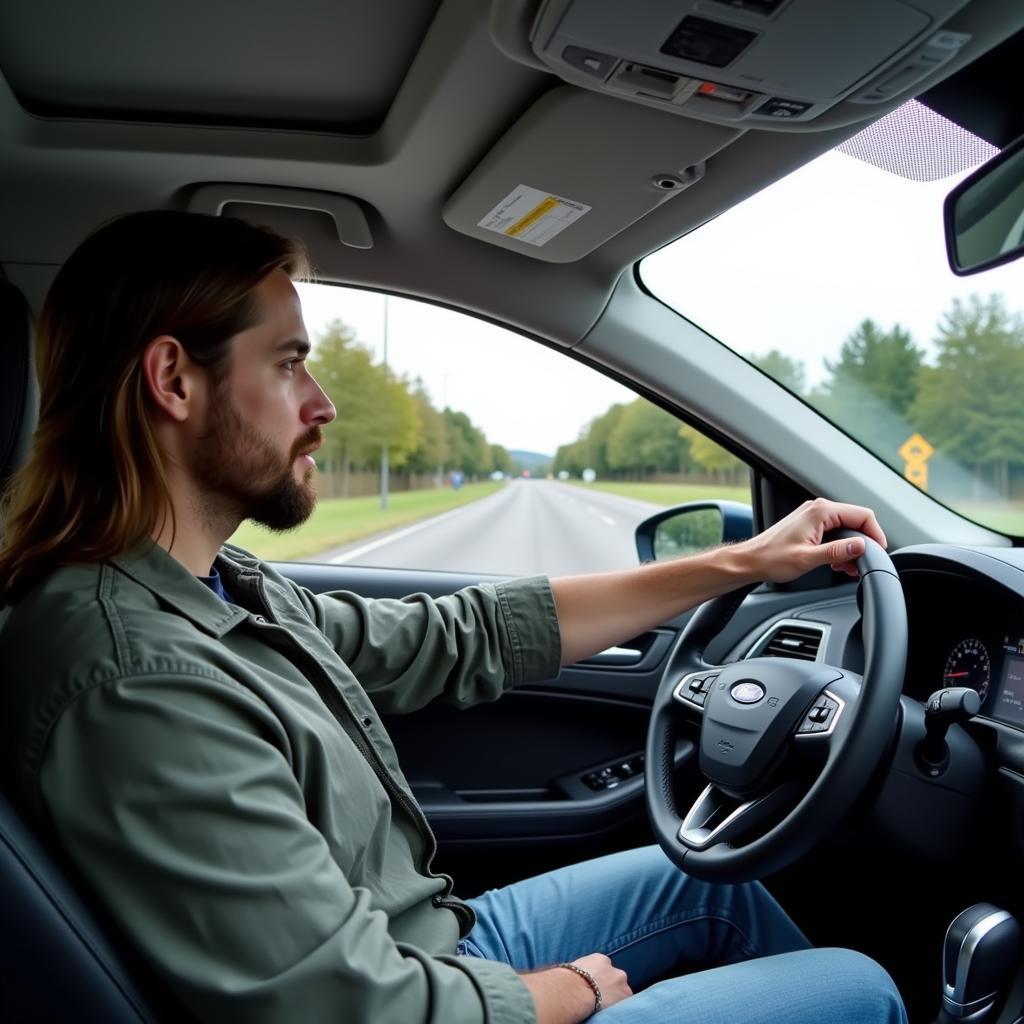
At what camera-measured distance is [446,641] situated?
1727 millimetres

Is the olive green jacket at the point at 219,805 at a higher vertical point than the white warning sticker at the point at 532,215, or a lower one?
lower

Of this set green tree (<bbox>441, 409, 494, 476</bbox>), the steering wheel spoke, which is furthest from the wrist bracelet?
Answer: green tree (<bbox>441, 409, 494, 476</bbox>)

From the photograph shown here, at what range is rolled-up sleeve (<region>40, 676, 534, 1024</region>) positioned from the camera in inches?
36.1

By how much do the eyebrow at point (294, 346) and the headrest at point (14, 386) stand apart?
732 millimetres

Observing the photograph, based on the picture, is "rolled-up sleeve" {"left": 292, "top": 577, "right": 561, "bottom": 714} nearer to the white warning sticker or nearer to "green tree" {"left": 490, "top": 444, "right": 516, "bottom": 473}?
the white warning sticker

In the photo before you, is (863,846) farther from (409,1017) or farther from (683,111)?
(683,111)

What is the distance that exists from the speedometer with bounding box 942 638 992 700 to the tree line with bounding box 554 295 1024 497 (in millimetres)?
476

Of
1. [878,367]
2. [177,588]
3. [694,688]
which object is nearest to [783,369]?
[878,367]

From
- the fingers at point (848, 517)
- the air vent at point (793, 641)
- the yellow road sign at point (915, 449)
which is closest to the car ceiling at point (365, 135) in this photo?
the fingers at point (848, 517)

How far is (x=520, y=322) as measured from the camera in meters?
2.33

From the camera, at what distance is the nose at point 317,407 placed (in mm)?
1429

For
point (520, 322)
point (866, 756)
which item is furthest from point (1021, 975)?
point (520, 322)

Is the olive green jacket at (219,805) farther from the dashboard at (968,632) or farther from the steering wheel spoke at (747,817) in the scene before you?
the dashboard at (968,632)

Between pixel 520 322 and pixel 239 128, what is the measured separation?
78 centimetres
